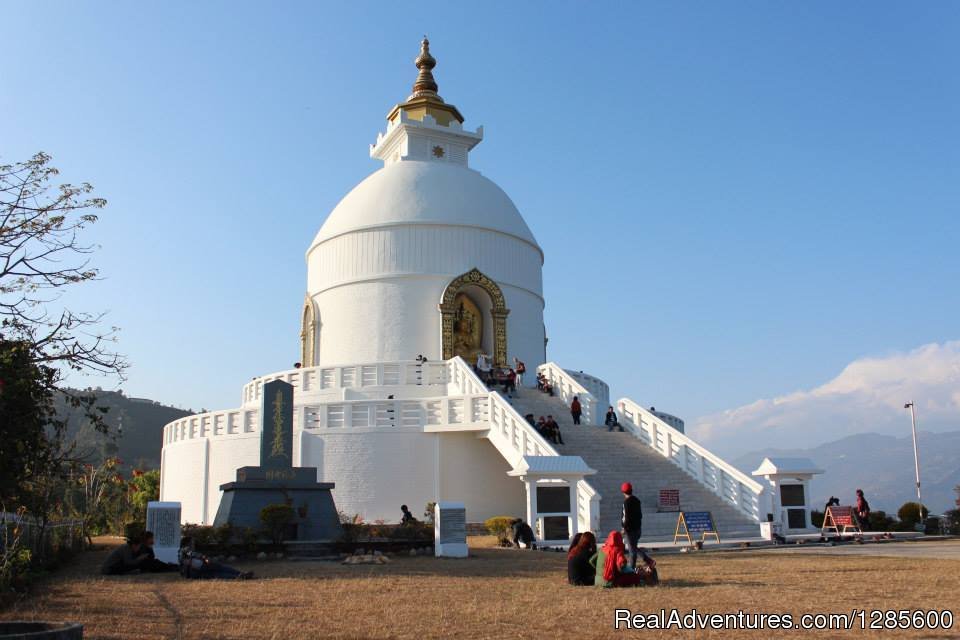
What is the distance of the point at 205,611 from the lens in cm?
911

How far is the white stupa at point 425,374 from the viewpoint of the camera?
857 inches

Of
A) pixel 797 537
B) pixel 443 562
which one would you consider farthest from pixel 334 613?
pixel 797 537

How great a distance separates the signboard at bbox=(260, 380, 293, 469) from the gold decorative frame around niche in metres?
11.1

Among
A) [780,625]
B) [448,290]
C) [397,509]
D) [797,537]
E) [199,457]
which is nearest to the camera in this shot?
[780,625]

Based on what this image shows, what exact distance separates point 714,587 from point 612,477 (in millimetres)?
10165

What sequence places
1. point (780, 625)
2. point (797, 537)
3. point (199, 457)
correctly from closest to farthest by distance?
1. point (780, 625)
2. point (797, 537)
3. point (199, 457)

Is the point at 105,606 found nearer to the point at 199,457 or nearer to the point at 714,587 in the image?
the point at 714,587

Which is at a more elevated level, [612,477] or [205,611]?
[612,477]

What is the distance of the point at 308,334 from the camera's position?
3142 centimetres

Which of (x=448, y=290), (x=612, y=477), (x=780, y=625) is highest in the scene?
(x=448, y=290)

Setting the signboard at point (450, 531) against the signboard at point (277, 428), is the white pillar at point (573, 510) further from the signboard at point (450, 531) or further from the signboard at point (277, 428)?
the signboard at point (277, 428)

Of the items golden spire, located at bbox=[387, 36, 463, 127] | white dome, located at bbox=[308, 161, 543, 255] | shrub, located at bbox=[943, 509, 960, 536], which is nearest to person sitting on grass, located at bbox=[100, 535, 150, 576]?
shrub, located at bbox=[943, 509, 960, 536]

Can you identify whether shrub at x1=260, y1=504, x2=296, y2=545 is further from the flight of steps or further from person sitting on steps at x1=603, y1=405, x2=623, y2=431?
person sitting on steps at x1=603, y1=405, x2=623, y2=431

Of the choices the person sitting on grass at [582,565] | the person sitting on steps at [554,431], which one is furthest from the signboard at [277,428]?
the person sitting on grass at [582,565]
